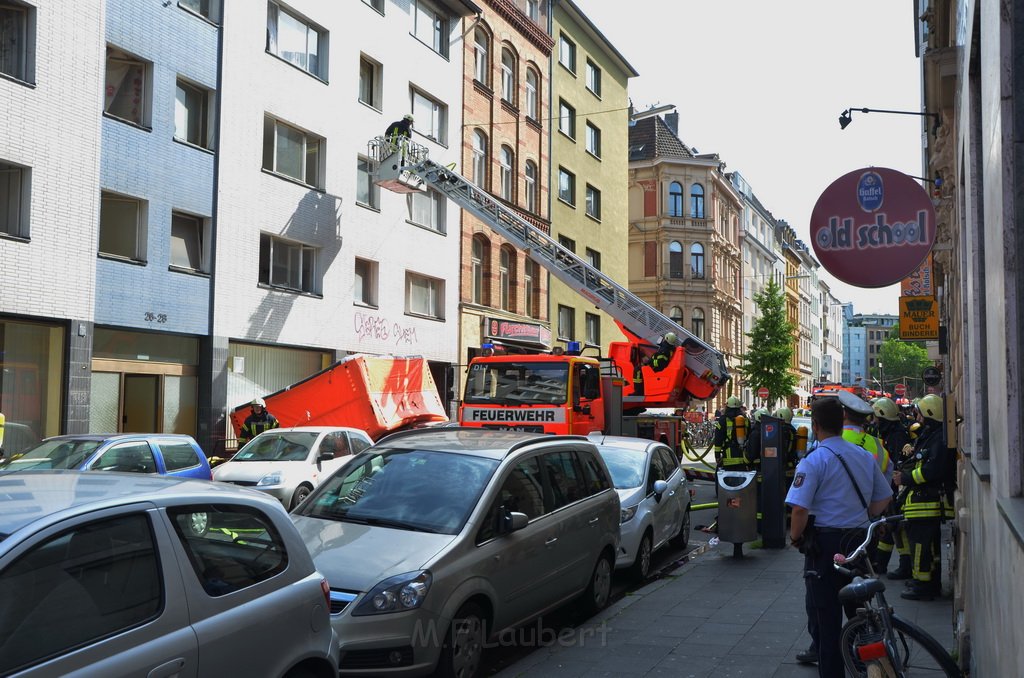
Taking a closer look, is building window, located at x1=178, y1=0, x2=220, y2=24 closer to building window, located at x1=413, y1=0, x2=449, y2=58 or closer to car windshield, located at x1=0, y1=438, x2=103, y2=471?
building window, located at x1=413, y1=0, x2=449, y2=58

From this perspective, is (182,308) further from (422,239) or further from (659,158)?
(659,158)

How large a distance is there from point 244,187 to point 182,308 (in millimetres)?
3374

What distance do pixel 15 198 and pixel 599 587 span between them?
43.5 feet

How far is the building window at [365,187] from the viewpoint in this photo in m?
25.6

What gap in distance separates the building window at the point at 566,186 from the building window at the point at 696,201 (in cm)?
2302

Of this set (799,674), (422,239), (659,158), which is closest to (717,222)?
(659,158)

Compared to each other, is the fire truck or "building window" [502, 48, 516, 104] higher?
"building window" [502, 48, 516, 104]

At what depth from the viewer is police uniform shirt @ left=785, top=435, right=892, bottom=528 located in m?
5.70

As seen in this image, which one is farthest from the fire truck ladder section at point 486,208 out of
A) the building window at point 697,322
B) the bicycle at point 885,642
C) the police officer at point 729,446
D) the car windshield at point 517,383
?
the building window at point 697,322

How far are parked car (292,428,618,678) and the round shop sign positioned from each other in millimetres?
2714

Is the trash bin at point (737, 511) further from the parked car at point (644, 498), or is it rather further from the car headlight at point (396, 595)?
the car headlight at point (396, 595)

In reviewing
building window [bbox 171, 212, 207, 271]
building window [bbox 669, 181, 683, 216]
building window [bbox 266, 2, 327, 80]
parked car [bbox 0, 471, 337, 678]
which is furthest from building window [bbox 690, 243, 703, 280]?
parked car [bbox 0, 471, 337, 678]

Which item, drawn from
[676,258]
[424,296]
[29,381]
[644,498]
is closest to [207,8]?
[29,381]

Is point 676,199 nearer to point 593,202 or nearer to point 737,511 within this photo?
point 593,202
